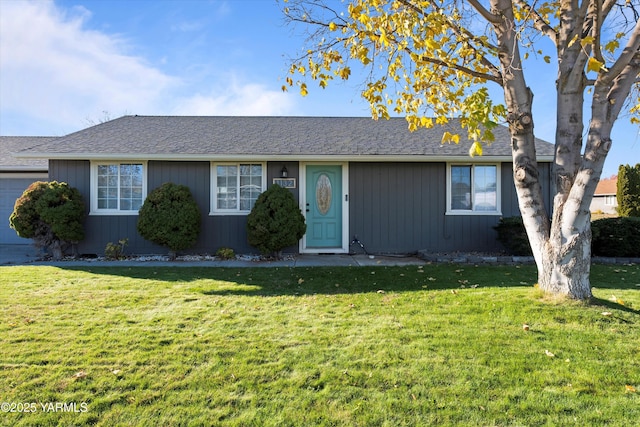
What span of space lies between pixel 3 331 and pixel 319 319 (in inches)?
128

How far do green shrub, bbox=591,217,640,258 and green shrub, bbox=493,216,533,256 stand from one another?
1.44 metres

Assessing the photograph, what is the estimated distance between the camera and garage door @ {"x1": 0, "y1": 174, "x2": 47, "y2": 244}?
36.6 ft

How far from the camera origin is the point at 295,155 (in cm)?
855

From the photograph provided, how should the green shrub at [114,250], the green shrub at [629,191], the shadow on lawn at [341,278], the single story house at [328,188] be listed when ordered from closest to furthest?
the shadow on lawn at [341,278] → the green shrub at [114,250] → the single story house at [328,188] → the green shrub at [629,191]

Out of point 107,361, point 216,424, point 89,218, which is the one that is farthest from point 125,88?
point 216,424

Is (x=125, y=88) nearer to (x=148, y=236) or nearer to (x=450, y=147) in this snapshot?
(x=148, y=236)

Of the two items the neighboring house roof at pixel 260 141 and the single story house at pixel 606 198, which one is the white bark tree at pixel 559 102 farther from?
the single story house at pixel 606 198

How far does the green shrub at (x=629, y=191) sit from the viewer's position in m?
18.4

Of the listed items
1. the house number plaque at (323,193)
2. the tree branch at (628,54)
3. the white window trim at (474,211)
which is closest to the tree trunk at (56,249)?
the house number plaque at (323,193)

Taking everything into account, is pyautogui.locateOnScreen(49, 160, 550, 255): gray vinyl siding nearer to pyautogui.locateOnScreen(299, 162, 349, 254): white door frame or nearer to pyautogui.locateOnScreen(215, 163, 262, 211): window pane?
pyautogui.locateOnScreen(299, 162, 349, 254): white door frame

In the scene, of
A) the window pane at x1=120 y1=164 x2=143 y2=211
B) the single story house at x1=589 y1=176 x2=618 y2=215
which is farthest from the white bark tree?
the single story house at x1=589 y1=176 x2=618 y2=215

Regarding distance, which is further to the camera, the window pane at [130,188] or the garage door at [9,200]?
the garage door at [9,200]

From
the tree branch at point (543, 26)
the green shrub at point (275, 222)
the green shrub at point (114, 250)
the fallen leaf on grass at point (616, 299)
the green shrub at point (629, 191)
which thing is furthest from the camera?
the green shrub at point (629, 191)

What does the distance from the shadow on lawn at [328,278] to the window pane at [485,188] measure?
234 centimetres
